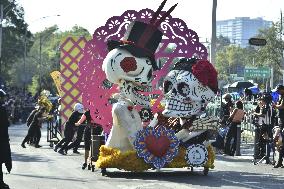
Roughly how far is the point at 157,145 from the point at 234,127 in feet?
26.7

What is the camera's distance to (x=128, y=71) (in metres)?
20.0

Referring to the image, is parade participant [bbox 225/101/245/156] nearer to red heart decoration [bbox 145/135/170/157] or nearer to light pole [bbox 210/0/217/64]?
light pole [bbox 210/0/217/64]

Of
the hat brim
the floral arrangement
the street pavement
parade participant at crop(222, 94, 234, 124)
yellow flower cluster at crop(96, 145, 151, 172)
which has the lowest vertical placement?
the street pavement

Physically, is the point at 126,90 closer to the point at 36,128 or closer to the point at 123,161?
the point at 123,161

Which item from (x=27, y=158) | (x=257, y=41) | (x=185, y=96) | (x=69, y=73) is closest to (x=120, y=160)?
(x=185, y=96)

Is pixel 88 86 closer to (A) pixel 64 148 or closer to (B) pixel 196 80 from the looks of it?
(B) pixel 196 80

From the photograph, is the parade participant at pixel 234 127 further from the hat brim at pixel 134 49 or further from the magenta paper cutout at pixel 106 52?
the hat brim at pixel 134 49

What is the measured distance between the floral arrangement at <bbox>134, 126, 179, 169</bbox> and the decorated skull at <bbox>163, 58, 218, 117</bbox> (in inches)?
30.1

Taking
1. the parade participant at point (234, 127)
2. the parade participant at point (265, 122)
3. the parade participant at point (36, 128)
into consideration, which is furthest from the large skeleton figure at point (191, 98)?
the parade participant at point (36, 128)

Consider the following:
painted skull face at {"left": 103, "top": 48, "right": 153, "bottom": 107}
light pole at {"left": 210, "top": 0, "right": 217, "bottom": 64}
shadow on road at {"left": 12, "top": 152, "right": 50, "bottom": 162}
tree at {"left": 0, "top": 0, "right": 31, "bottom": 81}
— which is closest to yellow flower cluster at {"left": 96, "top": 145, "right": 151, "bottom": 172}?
painted skull face at {"left": 103, "top": 48, "right": 153, "bottom": 107}

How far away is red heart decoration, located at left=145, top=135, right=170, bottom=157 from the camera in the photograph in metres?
19.4

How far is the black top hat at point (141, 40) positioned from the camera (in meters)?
20.0

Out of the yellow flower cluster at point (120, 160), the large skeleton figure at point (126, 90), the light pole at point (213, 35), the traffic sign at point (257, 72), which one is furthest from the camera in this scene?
the traffic sign at point (257, 72)

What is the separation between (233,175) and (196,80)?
2340 millimetres
